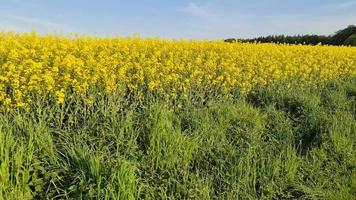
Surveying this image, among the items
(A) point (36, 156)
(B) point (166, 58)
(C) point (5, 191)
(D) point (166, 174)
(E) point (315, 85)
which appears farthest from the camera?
(E) point (315, 85)

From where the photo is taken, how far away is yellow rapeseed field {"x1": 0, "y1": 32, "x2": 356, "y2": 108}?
650cm

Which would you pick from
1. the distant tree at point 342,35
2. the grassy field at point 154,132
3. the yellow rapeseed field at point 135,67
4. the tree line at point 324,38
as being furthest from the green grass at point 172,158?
the distant tree at point 342,35

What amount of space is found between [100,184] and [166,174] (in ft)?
2.89

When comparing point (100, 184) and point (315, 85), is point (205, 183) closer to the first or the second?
point (100, 184)

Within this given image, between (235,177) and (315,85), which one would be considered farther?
(315,85)

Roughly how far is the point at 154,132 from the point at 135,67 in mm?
3577

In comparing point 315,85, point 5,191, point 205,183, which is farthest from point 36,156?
point 315,85

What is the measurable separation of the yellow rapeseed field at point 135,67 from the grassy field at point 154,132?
0.03 metres

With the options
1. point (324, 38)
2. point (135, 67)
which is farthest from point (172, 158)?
point (324, 38)

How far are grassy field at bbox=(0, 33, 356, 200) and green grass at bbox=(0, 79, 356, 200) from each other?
2 centimetres

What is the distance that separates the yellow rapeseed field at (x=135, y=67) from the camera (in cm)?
650

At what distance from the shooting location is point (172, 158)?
15.8 feet

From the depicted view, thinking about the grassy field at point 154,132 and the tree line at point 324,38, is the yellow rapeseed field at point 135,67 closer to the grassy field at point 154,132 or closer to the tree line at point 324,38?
the grassy field at point 154,132

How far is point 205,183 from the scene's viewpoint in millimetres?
4609
